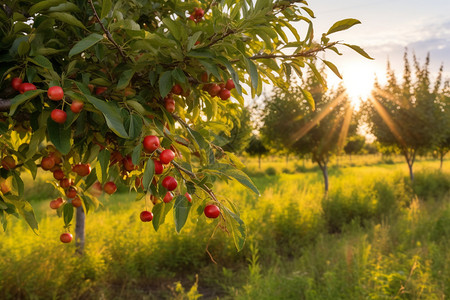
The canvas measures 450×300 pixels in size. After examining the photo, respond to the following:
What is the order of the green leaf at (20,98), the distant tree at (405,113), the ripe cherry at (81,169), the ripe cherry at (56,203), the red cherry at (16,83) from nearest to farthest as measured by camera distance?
the green leaf at (20,98), the red cherry at (16,83), the ripe cherry at (81,169), the ripe cherry at (56,203), the distant tree at (405,113)

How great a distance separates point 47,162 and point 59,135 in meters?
0.47

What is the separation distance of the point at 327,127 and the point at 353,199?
2656mm

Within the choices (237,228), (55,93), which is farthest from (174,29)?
(237,228)

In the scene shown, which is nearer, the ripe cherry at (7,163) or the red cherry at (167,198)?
the red cherry at (167,198)

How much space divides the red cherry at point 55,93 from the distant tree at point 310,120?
30.4 ft

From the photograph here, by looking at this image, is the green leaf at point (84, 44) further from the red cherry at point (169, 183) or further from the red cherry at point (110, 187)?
the red cherry at point (110, 187)

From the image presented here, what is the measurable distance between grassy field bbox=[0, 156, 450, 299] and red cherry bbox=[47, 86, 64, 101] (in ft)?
7.43

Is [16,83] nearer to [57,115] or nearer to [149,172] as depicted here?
[57,115]

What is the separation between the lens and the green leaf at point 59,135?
1.00 meters

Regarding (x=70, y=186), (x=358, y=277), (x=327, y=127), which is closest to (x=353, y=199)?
(x=327, y=127)

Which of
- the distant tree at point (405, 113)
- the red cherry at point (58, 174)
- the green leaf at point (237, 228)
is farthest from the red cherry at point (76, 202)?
the distant tree at point (405, 113)

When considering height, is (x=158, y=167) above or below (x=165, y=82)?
below

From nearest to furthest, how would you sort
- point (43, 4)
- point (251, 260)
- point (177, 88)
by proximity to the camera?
point (43, 4)
point (177, 88)
point (251, 260)

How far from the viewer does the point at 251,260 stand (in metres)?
5.48
